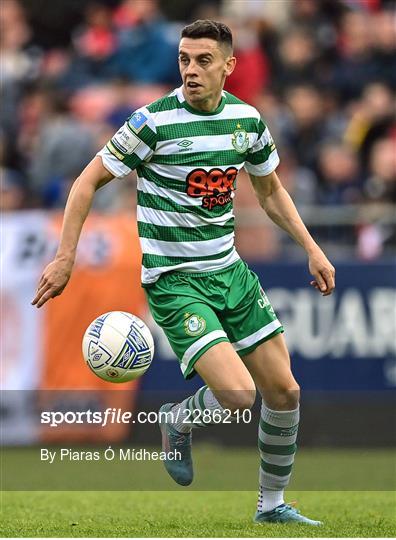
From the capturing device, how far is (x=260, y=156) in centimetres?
794

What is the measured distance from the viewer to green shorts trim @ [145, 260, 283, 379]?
24.6 ft

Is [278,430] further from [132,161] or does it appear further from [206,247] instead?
[132,161]

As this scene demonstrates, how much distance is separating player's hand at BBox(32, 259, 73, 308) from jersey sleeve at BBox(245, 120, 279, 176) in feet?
4.68

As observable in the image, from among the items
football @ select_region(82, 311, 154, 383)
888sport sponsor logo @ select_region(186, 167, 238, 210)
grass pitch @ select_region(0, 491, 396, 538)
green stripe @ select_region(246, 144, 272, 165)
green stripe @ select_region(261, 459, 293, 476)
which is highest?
green stripe @ select_region(246, 144, 272, 165)

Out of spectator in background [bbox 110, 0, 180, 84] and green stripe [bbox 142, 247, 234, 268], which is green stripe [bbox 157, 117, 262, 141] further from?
spectator in background [bbox 110, 0, 180, 84]

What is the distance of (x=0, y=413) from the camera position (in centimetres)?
1286

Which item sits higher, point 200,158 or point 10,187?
point 200,158

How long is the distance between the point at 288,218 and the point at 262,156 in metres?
0.39

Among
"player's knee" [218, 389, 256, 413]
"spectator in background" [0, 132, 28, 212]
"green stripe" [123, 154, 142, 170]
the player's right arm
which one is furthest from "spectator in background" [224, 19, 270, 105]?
"player's knee" [218, 389, 256, 413]

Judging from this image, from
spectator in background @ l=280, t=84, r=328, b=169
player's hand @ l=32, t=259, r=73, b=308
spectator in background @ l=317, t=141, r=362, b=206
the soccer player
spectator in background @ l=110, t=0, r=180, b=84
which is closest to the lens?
player's hand @ l=32, t=259, r=73, b=308

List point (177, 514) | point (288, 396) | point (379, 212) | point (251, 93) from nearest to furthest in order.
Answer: point (288, 396) → point (177, 514) → point (379, 212) → point (251, 93)

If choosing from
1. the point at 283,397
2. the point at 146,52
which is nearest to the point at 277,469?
the point at 283,397

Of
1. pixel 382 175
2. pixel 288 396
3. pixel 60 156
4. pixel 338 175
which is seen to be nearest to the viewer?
pixel 288 396

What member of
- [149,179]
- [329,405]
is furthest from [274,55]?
[149,179]
